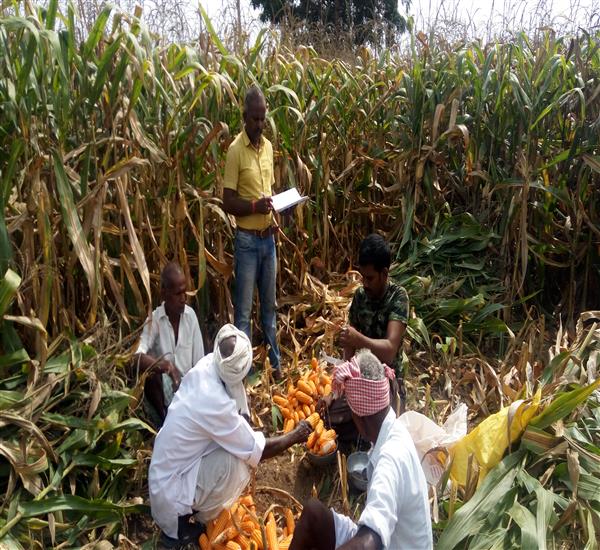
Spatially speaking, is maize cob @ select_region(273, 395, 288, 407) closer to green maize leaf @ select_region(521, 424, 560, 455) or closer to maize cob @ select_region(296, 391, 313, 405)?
maize cob @ select_region(296, 391, 313, 405)

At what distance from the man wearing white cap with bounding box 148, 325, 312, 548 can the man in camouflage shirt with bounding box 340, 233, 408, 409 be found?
641 mm

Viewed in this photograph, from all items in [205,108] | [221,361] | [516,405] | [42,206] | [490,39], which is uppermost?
[490,39]

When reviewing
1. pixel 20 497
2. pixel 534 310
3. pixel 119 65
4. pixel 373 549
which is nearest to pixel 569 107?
pixel 534 310

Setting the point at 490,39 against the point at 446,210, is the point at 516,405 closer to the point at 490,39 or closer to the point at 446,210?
the point at 446,210

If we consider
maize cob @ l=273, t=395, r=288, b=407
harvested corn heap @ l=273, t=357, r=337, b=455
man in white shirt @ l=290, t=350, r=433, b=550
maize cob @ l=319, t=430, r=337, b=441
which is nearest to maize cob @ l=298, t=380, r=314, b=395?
harvested corn heap @ l=273, t=357, r=337, b=455

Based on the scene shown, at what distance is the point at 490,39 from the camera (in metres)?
5.91

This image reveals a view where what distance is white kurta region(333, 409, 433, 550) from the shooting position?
1.79m

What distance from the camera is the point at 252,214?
388 cm

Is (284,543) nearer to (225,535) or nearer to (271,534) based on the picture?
(271,534)

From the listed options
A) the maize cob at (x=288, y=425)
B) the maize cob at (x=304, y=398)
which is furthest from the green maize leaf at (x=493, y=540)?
the maize cob at (x=304, y=398)

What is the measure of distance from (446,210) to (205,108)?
89.1 inches

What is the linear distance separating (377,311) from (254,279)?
975 mm

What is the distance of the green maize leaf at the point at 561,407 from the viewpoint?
9.11ft

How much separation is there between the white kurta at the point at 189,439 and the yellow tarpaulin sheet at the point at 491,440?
93 cm
